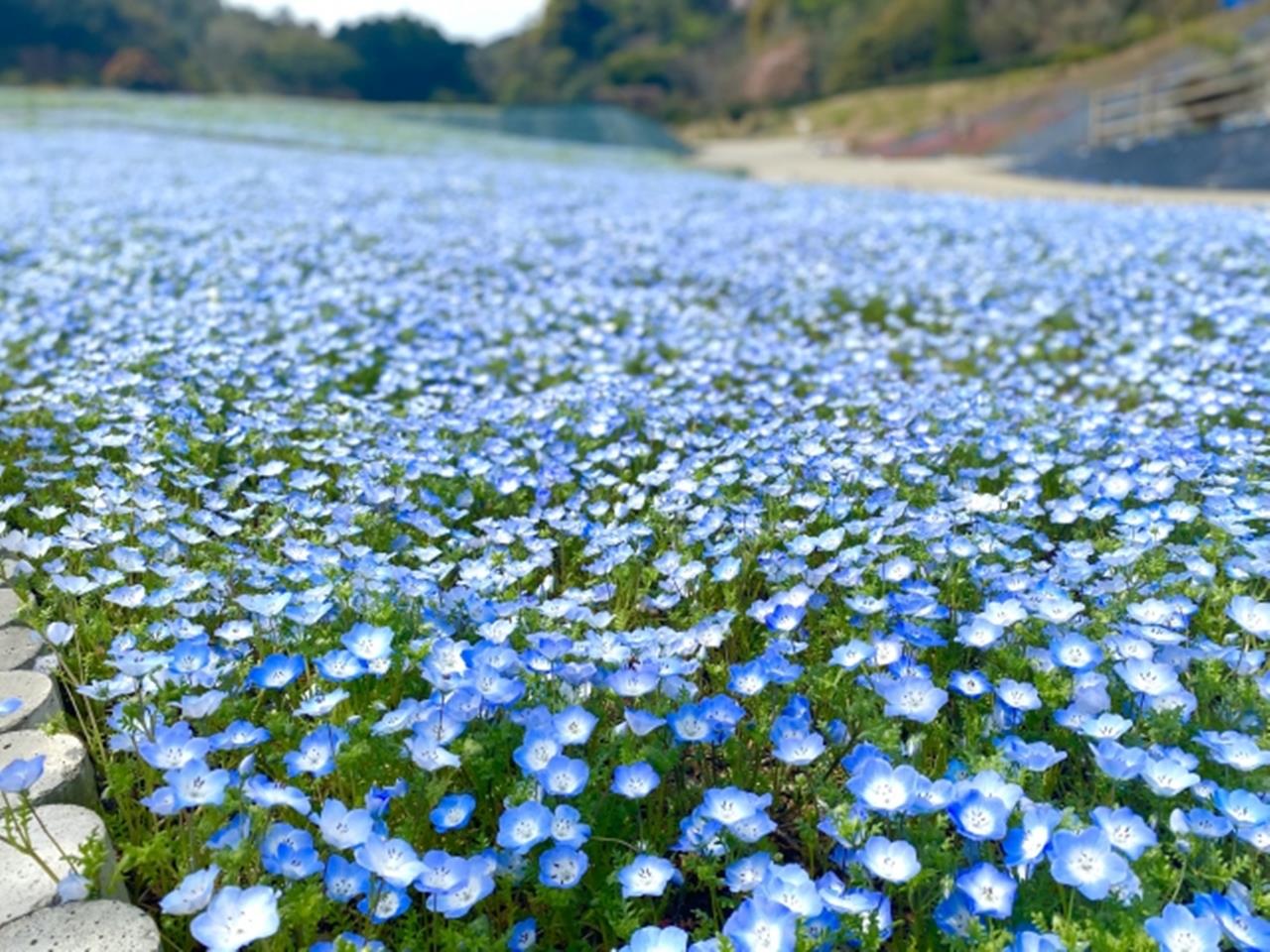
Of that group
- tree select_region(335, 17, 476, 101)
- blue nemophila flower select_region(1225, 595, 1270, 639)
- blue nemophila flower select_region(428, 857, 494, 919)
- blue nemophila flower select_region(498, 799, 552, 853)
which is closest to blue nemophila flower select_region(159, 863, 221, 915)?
blue nemophila flower select_region(428, 857, 494, 919)

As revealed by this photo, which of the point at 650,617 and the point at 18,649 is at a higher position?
the point at 18,649

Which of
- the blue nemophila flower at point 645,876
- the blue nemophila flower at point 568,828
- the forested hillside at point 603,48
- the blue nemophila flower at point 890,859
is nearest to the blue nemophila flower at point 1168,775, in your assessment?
the blue nemophila flower at point 890,859

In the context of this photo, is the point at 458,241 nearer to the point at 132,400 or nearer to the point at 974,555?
the point at 132,400

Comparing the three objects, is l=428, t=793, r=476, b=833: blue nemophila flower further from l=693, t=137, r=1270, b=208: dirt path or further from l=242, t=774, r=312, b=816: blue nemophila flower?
l=693, t=137, r=1270, b=208: dirt path

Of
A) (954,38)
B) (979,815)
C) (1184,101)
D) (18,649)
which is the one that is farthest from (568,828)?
(954,38)

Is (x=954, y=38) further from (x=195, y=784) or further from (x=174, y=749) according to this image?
(x=195, y=784)
